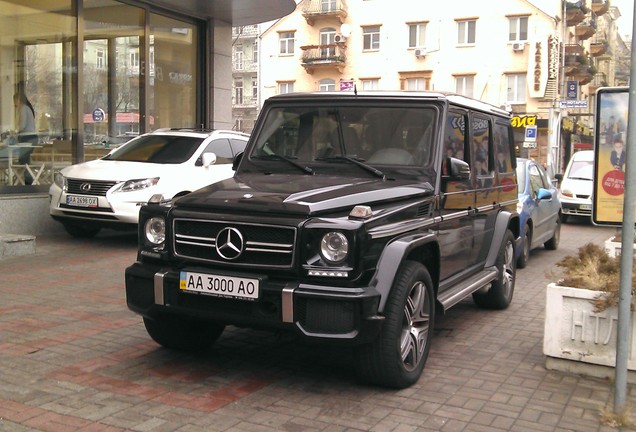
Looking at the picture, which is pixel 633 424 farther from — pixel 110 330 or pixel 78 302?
pixel 78 302

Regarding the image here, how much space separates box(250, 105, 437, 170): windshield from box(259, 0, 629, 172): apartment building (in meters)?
36.2

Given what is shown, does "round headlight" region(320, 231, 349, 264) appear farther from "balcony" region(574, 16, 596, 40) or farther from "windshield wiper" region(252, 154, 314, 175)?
"balcony" region(574, 16, 596, 40)

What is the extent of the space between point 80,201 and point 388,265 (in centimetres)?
749

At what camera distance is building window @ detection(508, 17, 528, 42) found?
43.5m

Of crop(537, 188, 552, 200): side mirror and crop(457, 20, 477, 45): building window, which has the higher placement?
crop(457, 20, 477, 45): building window

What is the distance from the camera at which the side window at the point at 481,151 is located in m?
6.72

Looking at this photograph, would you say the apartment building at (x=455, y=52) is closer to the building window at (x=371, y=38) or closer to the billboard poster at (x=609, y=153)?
the building window at (x=371, y=38)

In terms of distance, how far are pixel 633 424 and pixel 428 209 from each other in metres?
1.96

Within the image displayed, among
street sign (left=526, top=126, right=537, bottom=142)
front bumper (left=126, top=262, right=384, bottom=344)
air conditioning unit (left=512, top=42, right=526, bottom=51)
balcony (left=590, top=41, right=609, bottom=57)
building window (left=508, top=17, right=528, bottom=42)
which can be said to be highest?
balcony (left=590, top=41, right=609, bottom=57)

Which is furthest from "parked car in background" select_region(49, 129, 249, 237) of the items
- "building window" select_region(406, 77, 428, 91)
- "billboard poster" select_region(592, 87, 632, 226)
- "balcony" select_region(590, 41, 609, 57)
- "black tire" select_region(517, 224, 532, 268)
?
"balcony" select_region(590, 41, 609, 57)

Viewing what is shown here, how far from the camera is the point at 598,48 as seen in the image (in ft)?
187

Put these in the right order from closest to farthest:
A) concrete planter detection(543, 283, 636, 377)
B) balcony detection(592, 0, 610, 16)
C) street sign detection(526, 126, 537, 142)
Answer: concrete planter detection(543, 283, 636, 377) < street sign detection(526, 126, 537, 142) < balcony detection(592, 0, 610, 16)

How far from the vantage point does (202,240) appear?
4.83m

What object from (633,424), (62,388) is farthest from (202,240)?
(633,424)
